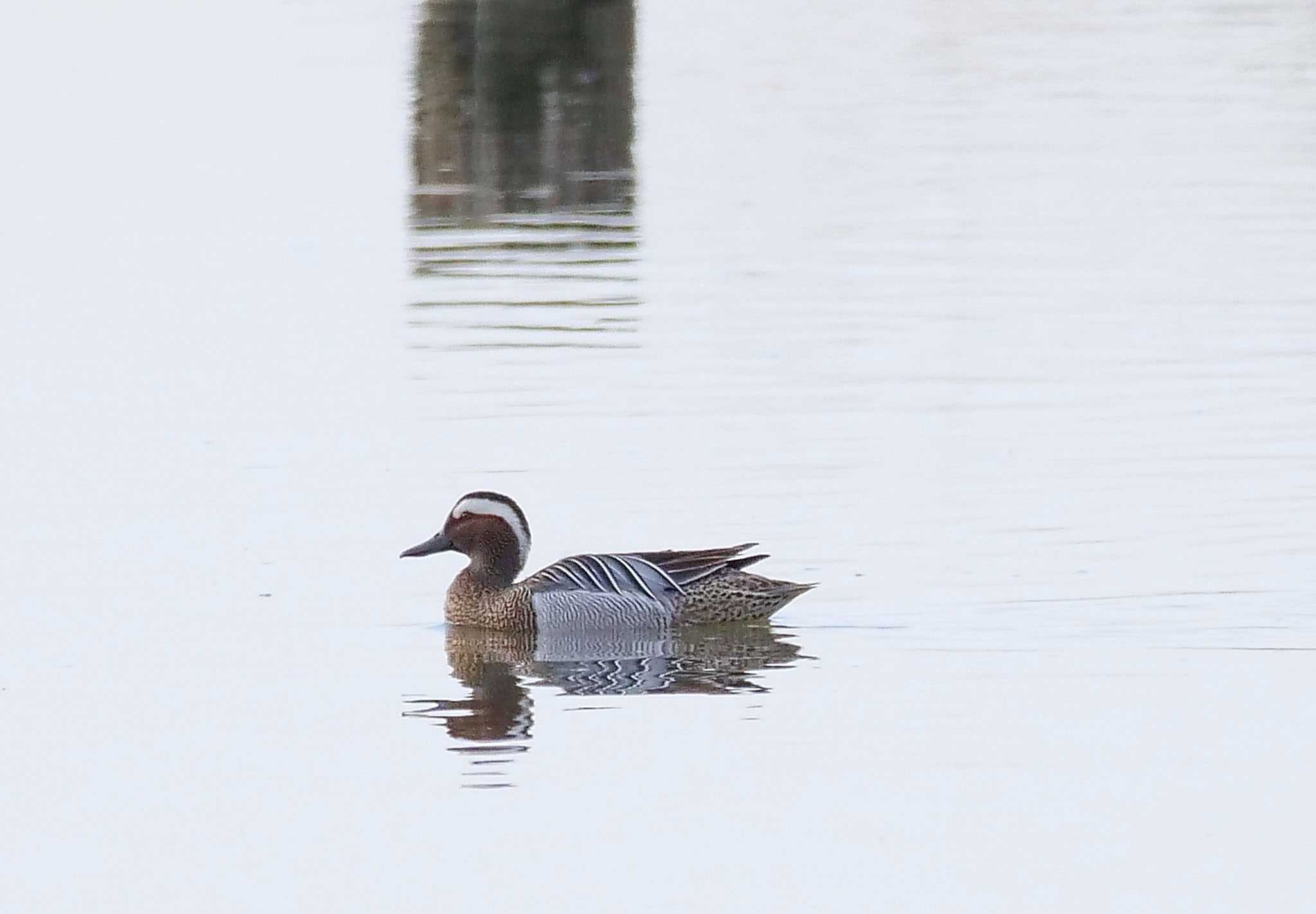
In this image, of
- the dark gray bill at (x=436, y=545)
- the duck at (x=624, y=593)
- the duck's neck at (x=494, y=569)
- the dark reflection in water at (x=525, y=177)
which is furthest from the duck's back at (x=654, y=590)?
the dark reflection in water at (x=525, y=177)

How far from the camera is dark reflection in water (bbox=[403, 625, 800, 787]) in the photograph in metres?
8.80

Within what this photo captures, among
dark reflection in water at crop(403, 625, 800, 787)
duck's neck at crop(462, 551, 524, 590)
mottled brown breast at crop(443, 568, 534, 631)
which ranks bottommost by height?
dark reflection in water at crop(403, 625, 800, 787)

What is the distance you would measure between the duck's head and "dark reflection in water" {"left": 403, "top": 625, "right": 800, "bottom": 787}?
0.38 m

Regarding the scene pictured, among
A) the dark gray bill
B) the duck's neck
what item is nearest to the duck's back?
the duck's neck

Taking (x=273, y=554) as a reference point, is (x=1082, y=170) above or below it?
above

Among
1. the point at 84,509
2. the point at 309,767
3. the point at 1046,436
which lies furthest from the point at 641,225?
the point at 309,767

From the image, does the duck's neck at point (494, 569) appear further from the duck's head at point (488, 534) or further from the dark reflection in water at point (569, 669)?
the dark reflection in water at point (569, 669)

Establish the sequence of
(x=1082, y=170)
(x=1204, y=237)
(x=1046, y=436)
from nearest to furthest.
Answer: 1. (x=1046, y=436)
2. (x=1204, y=237)
3. (x=1082, y=170)

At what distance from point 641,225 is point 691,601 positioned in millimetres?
8267

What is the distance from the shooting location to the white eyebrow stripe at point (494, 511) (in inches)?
423

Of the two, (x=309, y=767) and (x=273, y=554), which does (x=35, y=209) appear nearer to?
(x=273, y=554)

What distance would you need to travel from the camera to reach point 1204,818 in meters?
7.57

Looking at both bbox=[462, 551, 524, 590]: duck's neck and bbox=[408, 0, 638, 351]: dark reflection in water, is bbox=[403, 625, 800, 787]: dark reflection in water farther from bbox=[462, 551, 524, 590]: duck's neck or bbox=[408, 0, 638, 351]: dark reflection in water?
bbox=[408, 0, 638, 351]: dark reflection in water

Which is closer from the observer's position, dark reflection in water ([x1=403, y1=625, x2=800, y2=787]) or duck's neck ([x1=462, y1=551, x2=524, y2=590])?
dark reflection in water ([x1=403, y1=625, x2=800, y2=787])
